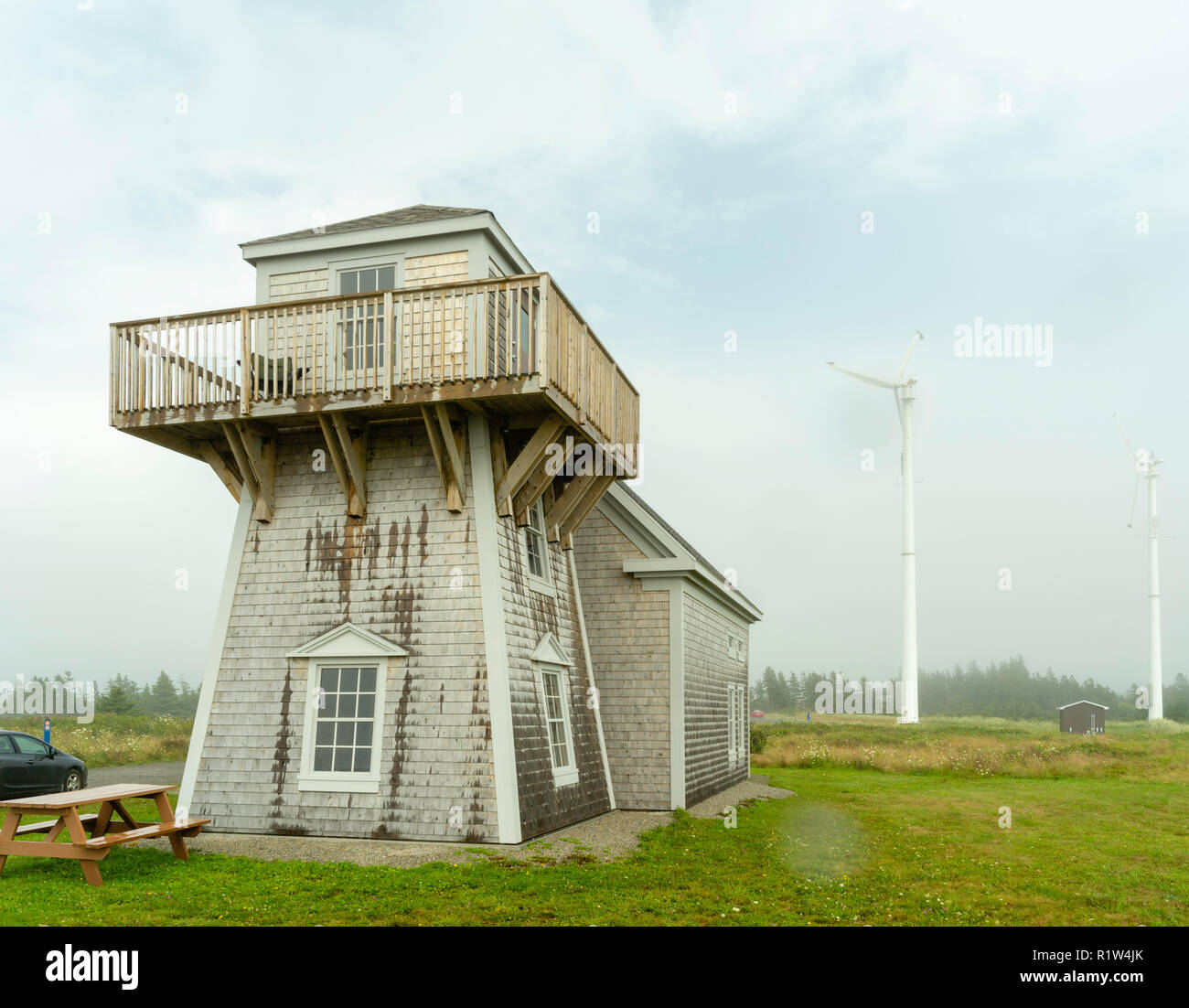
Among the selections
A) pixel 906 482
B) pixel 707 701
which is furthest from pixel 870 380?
pixel 707 701

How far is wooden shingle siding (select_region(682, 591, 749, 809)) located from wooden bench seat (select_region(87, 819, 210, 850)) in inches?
358

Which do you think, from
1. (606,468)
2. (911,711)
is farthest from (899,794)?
(911,711)

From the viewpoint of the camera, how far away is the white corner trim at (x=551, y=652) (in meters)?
14.3

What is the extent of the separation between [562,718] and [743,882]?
16.2ft

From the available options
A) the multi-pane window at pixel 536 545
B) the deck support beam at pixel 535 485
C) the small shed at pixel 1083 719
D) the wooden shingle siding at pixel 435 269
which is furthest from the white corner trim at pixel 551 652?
the small shed at pixel 1083 719

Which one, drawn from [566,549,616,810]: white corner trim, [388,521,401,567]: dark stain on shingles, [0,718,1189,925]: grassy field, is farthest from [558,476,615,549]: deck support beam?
[0,718,1189,925]: grassy field

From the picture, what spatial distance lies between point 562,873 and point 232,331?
836 centimetres

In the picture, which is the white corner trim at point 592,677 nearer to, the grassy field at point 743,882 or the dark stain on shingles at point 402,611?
the grassy field at point 743,882

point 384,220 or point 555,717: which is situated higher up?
point 384,220

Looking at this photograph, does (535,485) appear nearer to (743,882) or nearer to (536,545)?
(536,545)

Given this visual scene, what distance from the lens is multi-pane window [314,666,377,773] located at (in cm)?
1293

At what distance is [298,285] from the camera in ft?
49.4

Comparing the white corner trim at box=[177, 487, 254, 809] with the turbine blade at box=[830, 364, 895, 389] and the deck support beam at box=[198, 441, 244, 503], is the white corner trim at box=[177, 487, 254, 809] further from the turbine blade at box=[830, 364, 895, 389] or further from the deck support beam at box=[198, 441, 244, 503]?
the turbine blade at box=[830, 364, 895, 389]
